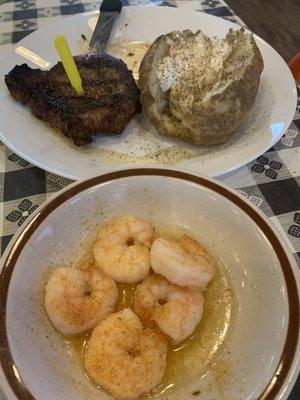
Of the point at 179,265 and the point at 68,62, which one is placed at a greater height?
the point at 68,62

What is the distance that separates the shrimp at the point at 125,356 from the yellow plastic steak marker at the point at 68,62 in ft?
2.45

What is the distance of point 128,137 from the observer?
1.29 meters

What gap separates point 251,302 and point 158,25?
1.31 m

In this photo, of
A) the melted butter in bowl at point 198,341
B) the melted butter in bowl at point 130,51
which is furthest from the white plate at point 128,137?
the melted butter in bowl at point 198,341

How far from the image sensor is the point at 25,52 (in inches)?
59.3

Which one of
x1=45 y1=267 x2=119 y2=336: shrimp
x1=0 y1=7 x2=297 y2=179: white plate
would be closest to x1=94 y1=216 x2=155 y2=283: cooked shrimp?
x1=45 y1=267 x2=119 y2=336: shrimp

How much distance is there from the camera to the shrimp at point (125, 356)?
0.69 m

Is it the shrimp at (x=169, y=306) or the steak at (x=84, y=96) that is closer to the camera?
the shrimp at (x=169, y=306)

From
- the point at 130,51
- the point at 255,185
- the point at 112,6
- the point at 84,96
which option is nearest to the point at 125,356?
the point at 255,185

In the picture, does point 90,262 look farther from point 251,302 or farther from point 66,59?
point 66,59

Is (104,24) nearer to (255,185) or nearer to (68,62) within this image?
(68,62)

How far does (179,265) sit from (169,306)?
0.08m

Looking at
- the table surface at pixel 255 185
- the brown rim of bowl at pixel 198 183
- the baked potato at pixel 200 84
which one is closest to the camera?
the brown rim of bowl at pixel 198 183

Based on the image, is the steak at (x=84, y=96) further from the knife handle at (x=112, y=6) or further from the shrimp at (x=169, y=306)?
the shrimp at (x=169, y=306)
